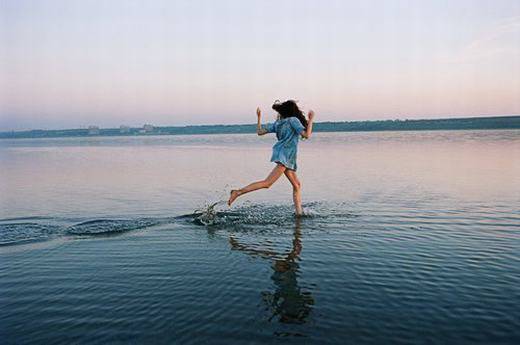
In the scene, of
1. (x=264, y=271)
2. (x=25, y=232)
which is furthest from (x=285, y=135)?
(x=25, y=232)

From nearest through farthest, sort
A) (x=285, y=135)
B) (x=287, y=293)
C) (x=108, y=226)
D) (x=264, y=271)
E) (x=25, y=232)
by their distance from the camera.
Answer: (x=287, y=293) → (x=264, y=271) → (x=25, y=232) → (x=108, y=226) → (x=285, y=135)

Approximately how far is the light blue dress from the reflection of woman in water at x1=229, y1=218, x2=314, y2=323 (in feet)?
10.8

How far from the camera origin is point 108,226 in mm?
10938

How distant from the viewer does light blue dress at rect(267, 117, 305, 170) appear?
11.1m

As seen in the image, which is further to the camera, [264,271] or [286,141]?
[286,141]

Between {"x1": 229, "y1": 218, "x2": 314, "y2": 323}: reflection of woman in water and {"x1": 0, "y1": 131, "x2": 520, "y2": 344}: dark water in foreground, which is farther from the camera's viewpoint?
{"x1": 229, "y1": 218, "x2": 314, "y2": 323}: reflection of woman in water

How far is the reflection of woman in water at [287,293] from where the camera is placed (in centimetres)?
543

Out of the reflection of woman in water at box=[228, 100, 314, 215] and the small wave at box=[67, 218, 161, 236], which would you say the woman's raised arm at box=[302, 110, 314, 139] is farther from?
the small wave at box=[67, 218, 161, 236]

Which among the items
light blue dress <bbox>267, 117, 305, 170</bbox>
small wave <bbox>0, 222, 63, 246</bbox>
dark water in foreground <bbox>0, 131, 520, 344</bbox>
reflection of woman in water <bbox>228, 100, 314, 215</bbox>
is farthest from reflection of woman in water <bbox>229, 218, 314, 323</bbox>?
small wave <bbox>0, 222, 63, 246</bbox>

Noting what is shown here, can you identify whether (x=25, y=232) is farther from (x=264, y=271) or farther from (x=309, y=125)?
(x=309, y=125)

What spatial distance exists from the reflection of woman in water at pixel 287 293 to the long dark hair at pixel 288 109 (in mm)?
3931

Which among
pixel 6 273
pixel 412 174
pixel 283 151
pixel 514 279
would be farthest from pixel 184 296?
pixel 412 174

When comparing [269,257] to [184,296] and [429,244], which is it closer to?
[184,296]

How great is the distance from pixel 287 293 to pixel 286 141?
565cm
